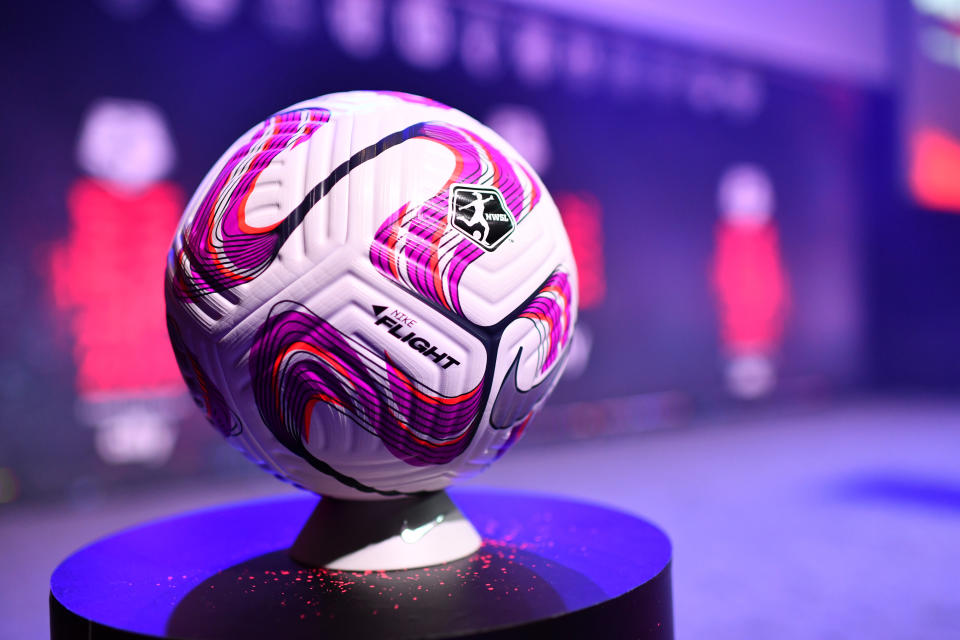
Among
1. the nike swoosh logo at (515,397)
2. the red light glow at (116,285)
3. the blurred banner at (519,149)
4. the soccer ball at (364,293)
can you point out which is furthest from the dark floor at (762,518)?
the soccer ball at (364,293)

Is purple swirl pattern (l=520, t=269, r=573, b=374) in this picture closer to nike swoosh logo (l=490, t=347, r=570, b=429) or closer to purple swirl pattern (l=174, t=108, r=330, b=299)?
nike swoosh logo (l=490, t=347, r=570, b=429)

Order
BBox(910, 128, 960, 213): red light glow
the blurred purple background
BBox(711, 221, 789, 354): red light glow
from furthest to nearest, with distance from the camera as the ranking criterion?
1. BBox(910, 128, 960, 213): red light glow
2. BBox(711, 221, 789, 354): red light glow
3. the blurred purple background

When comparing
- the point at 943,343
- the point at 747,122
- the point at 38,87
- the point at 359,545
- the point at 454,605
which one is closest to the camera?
the point at 454,605

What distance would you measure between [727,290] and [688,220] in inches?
22.4

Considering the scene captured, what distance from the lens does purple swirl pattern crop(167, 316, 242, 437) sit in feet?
3.21

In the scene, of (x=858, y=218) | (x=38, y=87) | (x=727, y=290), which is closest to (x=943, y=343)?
(x=858, y=218)

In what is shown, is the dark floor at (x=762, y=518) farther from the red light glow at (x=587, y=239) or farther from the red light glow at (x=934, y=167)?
the red light glow at (x=934, y=167)

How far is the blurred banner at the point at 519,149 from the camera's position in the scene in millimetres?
3326

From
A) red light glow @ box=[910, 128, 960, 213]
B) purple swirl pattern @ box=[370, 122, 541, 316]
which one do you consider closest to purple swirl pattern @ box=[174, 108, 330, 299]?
purple swirl pattern @ box=[370, 122, 541, 316]

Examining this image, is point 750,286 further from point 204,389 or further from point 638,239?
point 204,389

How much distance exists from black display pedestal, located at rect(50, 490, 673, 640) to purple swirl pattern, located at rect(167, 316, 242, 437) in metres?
0.19

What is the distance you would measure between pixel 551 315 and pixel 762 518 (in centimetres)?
248

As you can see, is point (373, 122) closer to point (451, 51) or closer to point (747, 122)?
point (451, 51)

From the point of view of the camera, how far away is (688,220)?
17.9 feet
